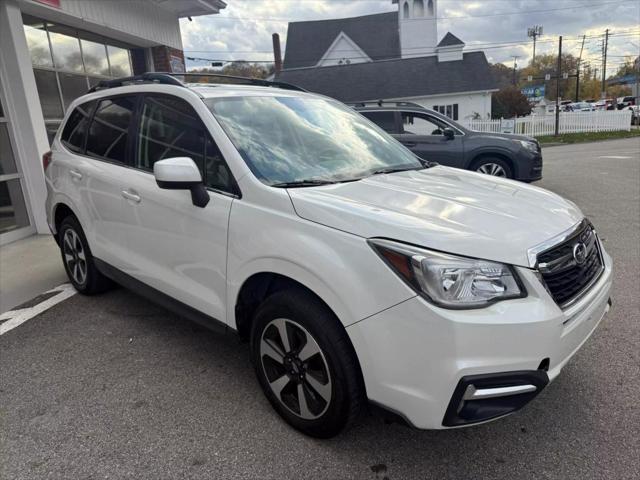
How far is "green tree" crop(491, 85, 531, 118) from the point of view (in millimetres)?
41875

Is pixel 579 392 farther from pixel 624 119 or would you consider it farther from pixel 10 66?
pixel 624 119

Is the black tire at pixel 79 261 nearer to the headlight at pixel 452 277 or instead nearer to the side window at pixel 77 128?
the side window at pixel 77 128

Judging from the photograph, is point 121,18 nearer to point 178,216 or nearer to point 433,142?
point 433,142

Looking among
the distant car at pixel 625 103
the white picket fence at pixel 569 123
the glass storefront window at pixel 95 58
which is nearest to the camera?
the glass storefront window at pixel 95 58

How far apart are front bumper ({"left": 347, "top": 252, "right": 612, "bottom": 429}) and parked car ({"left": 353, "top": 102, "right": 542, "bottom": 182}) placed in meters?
7.07

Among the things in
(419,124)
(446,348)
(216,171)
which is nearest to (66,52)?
(419,124)

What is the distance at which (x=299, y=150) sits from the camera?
296cm

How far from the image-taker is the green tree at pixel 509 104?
137ft

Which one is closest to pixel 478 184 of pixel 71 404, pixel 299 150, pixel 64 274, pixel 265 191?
pixel 299 150

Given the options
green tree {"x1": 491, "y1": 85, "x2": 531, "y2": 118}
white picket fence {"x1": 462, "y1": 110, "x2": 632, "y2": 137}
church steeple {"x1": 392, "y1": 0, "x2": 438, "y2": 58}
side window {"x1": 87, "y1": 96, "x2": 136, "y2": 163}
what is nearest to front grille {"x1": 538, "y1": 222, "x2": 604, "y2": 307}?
side window {"x1": 87, "y1": 96, "x2": 136, "y2": 163}

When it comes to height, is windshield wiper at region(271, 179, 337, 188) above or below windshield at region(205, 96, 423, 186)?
below

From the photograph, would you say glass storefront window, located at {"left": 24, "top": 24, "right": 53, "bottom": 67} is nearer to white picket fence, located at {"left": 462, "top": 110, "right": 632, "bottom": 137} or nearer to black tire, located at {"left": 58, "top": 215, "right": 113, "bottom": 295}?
black tire, located at {"left": 58, "top": 215, "right": 113, "bottom": 295}

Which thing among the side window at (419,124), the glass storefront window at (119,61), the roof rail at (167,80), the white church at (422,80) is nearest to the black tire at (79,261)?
the roof rail at (167,80)

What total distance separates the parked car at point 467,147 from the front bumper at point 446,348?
707 centimetres
